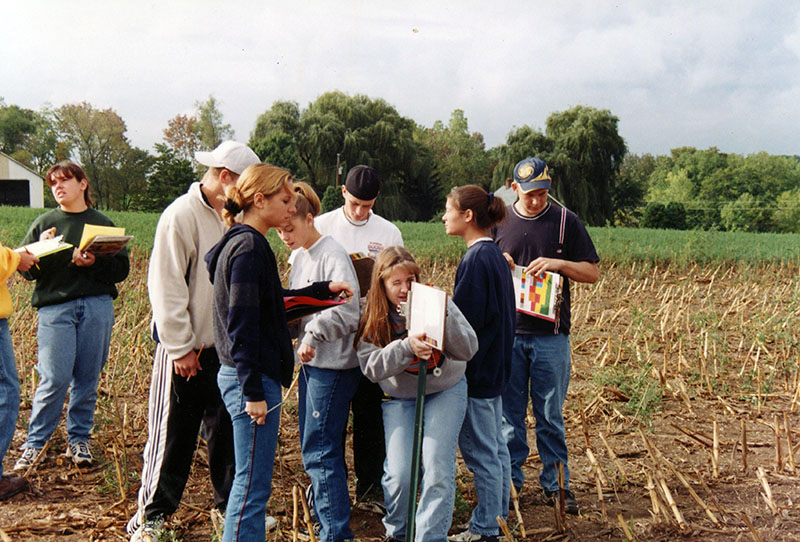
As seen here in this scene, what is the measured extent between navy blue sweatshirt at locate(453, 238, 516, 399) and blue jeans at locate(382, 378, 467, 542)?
17 cm

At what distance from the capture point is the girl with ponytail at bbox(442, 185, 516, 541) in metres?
3.43

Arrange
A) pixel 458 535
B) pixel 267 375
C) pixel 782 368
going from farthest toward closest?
pixel 782 368
pixel 458 535
pixel 267 375

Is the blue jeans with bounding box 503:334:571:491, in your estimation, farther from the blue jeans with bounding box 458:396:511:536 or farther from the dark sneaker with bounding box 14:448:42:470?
the dark sneaker with bounding box 14:448:42:470

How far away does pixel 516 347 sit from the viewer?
4.18 metres

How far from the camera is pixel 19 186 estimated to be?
5788 cm

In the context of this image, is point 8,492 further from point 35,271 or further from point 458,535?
point 458,535

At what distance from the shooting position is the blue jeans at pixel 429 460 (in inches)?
124

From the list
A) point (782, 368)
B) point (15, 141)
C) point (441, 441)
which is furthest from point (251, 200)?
point (15, 141)

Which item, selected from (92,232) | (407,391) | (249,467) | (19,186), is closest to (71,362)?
(92,232)

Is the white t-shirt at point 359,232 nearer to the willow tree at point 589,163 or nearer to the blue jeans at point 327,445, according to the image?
the blue jeans at point 327,445

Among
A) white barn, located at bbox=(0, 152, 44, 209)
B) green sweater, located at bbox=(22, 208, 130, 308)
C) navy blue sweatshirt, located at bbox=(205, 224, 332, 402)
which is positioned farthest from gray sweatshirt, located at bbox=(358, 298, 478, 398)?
white barn, located at bbox=(0, 152, 44, 209)

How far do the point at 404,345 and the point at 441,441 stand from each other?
0.48 metres

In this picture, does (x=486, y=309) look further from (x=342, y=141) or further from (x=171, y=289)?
(x=342, y=141)

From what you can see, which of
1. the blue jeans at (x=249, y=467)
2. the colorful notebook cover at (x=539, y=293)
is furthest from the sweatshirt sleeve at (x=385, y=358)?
the colorful notebook cover at (x=539, y=293)
